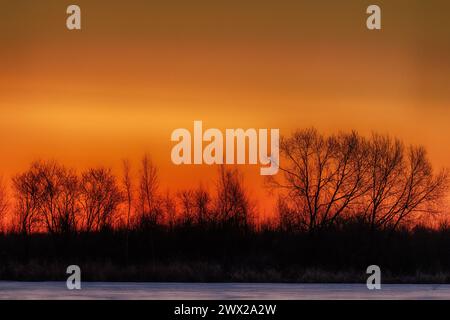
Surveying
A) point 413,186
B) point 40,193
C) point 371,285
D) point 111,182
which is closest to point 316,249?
point 413,186

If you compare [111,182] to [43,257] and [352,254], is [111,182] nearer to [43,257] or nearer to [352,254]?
[43,257]

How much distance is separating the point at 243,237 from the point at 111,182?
32.6ft

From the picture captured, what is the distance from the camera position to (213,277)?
3506 cm

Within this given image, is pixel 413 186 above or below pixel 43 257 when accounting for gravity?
above

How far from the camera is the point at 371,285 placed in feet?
106

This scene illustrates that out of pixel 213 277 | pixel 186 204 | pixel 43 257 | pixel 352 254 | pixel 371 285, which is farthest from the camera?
pixel 186 204

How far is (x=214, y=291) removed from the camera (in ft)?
95.1

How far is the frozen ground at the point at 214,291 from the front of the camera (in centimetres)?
2712

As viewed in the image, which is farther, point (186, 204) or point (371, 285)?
point (186, 204)

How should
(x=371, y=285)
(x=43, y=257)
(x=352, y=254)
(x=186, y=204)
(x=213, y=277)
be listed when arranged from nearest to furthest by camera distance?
(x=371, y=285), (x=213, y=277), (x=352, y=254), (x=43, y=257), (x=186, y=204)

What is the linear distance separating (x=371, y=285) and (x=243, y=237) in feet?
44.6

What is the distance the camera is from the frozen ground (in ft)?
89.0
